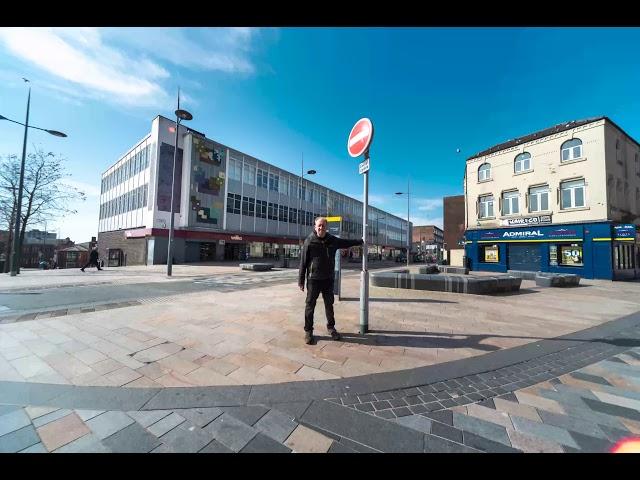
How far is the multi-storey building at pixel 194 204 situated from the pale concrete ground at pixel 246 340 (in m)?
21.2

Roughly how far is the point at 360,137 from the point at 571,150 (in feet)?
72.6

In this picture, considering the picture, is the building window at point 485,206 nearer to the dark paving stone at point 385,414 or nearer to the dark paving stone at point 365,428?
the dark paving stone at point 385,414

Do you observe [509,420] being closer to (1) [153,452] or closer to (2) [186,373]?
(1) [153,452]

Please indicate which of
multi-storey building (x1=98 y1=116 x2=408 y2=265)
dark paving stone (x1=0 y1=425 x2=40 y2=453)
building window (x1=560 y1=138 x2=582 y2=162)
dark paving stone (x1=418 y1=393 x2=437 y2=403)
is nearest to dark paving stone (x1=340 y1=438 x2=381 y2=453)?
dark paving stone (x1=418 y1=393 x2=437 y2=403)

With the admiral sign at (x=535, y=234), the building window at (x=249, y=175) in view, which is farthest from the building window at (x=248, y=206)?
the admiral sign at (x=535, y=234)

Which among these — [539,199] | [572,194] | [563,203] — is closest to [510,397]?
[563,203]

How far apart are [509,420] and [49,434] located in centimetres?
377

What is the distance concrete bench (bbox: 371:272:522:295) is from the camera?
937 centimetres

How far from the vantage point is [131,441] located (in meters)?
1.92

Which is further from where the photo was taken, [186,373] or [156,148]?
[156,148]

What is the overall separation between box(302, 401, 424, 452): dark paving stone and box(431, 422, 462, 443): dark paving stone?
18 centimetres

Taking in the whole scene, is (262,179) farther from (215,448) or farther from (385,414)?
(215,448)

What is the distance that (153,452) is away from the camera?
1.83 m
